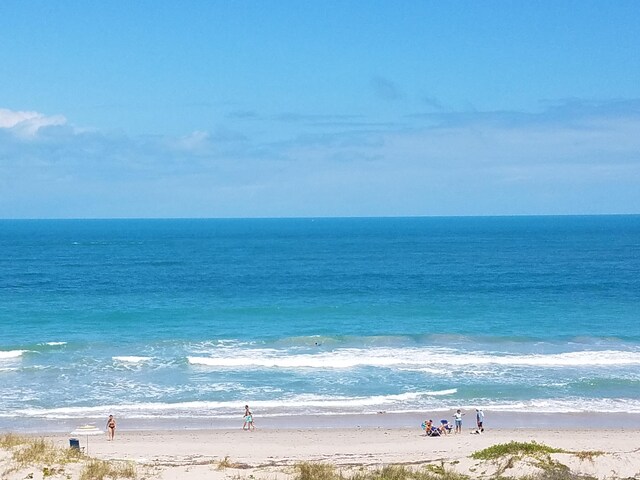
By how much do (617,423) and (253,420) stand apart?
14.2 m

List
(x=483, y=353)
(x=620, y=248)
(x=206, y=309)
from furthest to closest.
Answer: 1. (x=620, y=248)
2. (x=206, y=309)
3. (x=483, y=353)

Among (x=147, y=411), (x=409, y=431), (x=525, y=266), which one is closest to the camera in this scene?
(x=409, y=431)

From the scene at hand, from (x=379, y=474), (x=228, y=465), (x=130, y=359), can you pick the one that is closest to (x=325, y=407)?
(x=228, y=465)

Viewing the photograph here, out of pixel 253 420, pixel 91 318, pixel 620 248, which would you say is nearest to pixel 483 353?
pixel 253 420

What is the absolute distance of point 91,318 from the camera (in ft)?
154

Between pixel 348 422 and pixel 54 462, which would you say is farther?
pixel 348 422

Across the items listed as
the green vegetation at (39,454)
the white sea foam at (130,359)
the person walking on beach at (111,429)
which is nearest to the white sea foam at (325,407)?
the person walking on beach at (111,429)

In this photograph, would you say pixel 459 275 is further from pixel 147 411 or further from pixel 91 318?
pixel 147 411

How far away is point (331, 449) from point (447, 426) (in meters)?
4.81

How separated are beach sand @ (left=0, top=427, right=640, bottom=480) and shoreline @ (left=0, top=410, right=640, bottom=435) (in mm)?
566

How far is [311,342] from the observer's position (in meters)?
40.5

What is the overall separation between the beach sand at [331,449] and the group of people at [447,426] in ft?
1.06

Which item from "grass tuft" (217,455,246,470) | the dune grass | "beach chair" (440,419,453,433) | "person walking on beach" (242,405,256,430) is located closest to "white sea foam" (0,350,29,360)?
"person walking on beach" (242,405,256,430)

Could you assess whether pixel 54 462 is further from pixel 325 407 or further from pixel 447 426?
pixel 447 426
